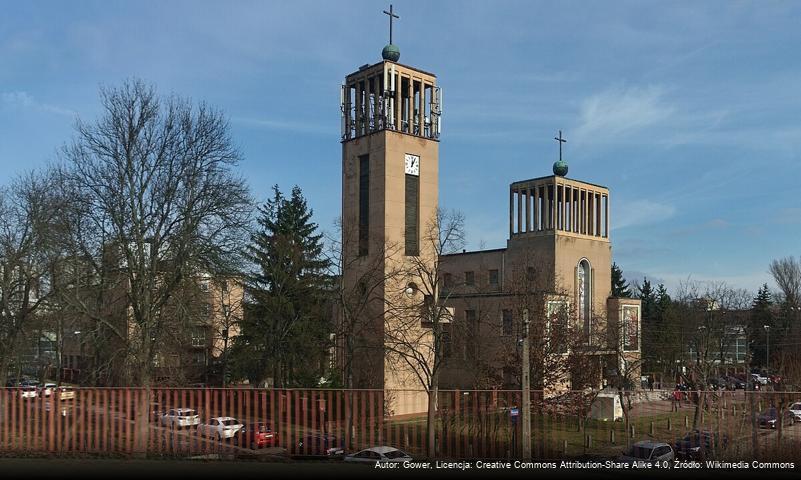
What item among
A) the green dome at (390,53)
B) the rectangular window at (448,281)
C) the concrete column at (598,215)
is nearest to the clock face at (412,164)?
the green dome at (390,53)

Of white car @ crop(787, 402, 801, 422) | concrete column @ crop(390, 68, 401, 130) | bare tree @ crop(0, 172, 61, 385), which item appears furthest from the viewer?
concrete column @ crop(390, 68, 401, 130)

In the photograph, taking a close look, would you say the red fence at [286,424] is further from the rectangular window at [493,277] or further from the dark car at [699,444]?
the rectangular window at [493,277]

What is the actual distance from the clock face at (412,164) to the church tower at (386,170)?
7 centimetres

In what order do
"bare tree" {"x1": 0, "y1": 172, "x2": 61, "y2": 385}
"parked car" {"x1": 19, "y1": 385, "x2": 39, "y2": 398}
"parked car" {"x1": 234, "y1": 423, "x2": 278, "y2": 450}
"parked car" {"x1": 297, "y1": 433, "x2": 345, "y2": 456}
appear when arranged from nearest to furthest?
"parked car" {"x1": 234, "y1": 423, "x2": 278, "y2": 450}, "parked car" {"x1": 297, "y1": 433, "x2": 345, "y2": 456}, "parked car" {"x1": 19, "y1": 385, "x2": 39, "y2": 398}, "bare tree" {"x1": 0, "y1": 172, "x2": 61, "y2": 385}

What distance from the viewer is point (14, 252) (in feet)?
100

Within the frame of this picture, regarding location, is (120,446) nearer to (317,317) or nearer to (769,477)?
(769,477)

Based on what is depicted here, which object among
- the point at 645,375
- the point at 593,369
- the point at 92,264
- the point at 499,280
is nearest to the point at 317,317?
the point at 593,369

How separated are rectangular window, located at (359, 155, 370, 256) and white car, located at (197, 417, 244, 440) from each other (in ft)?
103

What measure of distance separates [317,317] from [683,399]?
26965 mm

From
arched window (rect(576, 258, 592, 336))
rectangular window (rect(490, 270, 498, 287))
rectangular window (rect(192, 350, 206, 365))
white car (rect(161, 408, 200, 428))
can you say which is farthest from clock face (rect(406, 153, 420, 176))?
white car (rect(161, 408, 200, 428))

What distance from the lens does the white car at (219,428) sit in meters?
12.9

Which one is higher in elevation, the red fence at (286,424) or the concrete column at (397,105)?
the concrete column at (397,105)

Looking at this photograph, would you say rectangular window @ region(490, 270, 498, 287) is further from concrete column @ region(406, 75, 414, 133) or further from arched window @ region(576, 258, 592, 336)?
concrete column @ region(406, 75, 414, 133)

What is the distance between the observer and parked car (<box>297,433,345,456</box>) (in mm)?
13266
